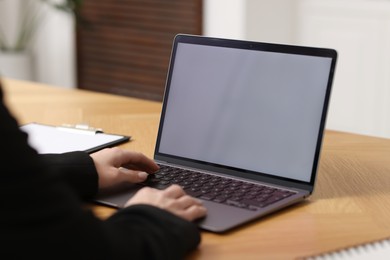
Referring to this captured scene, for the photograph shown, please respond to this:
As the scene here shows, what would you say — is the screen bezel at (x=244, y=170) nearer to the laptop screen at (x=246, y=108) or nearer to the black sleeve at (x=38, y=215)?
the laptop screen at (x=246, y=108)

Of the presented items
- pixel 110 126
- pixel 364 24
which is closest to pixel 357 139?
pixel 110 126

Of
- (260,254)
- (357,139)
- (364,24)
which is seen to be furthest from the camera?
(364,24)

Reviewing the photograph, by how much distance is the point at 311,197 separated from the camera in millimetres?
1226

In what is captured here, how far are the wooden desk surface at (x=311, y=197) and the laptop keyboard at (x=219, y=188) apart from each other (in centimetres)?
3

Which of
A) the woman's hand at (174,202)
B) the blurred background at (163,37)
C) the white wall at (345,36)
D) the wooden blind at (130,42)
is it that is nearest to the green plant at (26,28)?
the blurred background at (163,37)

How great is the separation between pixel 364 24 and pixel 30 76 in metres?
2.31

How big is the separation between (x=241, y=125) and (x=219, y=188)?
0.13m

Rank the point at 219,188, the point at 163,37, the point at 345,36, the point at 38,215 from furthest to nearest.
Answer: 1. the point at 163,37
2. the point at 345,36
3. the point at 219,188
4. the point at 38,215

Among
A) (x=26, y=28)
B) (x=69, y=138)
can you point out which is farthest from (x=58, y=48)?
(x=69, y=138)

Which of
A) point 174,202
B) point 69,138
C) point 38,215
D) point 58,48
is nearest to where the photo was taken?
point 38,215

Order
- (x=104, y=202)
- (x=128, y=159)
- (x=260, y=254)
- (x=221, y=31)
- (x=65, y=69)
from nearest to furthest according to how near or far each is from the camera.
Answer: (x=260, y=254), (x=104, y=202), (x=128, y=159), (x=221, y=31), (x=65, y=69)

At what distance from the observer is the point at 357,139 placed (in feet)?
5.29

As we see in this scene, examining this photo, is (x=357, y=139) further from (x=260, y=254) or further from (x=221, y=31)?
(x=221, y=31)

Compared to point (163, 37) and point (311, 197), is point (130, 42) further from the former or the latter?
point (311, 197)
